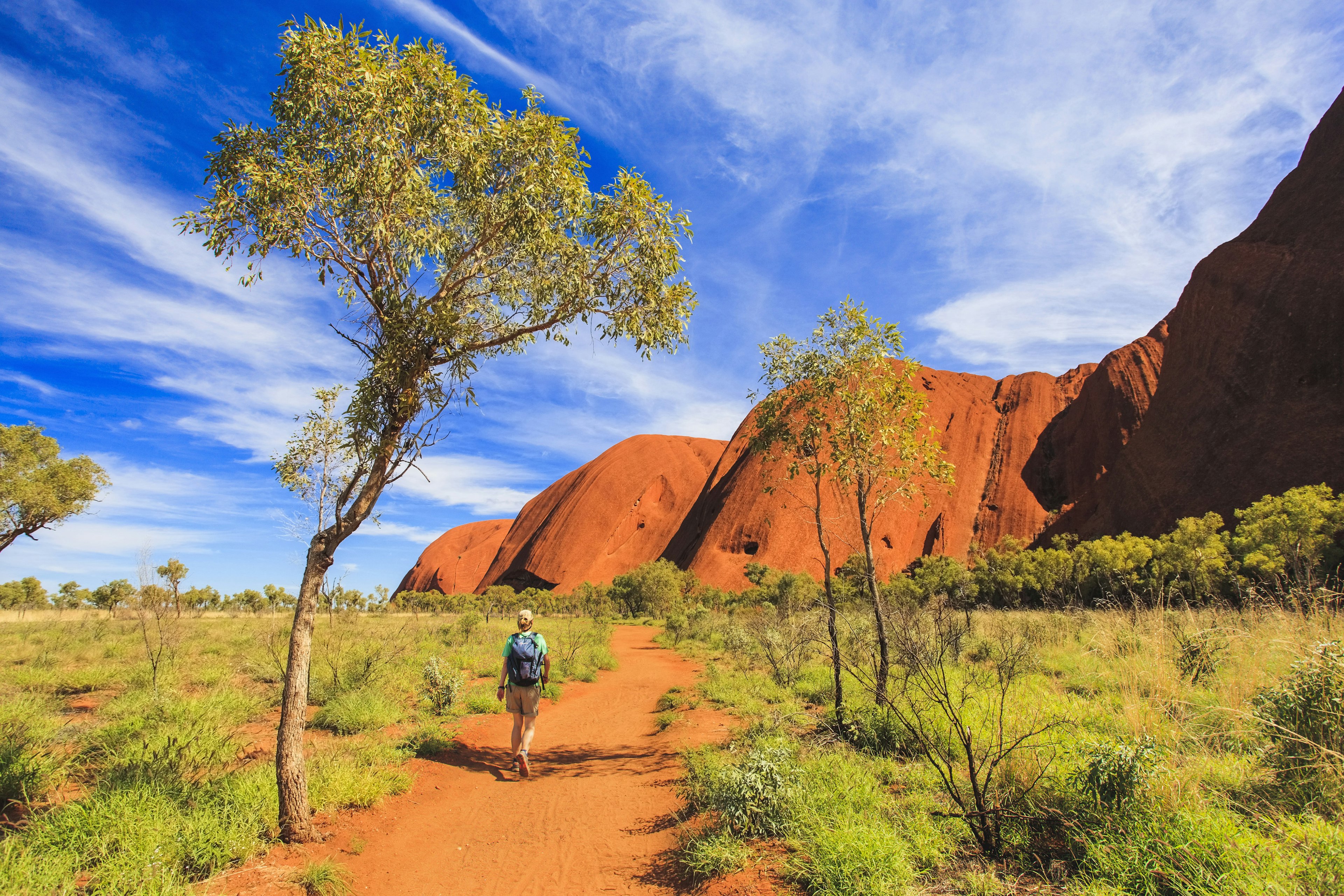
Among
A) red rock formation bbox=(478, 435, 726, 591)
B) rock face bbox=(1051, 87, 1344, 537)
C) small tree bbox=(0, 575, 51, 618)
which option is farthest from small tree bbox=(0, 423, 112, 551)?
rock face bbox=(1051, 87, 1344, 537)

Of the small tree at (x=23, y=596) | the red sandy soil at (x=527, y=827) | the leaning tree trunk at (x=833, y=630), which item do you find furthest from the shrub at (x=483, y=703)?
the small tree at (x=23, y=596)

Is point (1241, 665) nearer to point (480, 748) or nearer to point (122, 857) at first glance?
point (480, 748)

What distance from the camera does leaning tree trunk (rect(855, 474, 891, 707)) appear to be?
21.5ft

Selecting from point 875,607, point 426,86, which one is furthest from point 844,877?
point 426,86

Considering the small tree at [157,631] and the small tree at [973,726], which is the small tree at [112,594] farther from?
the small tree at [973,726]

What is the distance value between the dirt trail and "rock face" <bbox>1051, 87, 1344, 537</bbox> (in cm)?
3641

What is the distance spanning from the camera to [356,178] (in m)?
4.85

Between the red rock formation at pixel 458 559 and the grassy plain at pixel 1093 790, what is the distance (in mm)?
85325

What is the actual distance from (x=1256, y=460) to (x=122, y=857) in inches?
1702

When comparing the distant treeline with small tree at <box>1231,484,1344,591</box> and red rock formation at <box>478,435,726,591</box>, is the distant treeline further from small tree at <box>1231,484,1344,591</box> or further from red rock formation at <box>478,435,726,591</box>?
red rock formation at <box>478,435,726,591</box>

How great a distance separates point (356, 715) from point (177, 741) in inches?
94.0

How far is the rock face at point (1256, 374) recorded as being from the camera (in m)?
28.5

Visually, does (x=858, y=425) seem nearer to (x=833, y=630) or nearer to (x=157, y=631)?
(x=833, y=630)

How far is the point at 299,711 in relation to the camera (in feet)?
15.3
